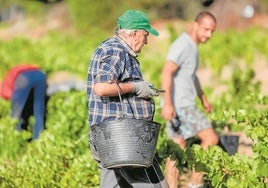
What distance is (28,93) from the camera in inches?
323

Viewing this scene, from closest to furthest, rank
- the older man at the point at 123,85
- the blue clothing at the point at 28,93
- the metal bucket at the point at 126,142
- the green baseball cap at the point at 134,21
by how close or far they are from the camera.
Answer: the metal bucket at the point at 126,142, the older man at the point at 123,85, the green baseball cap at the point at 134,21, the blue clothing at the point at 28,93

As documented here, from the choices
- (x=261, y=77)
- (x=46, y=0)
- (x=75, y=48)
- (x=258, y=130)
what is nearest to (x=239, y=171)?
(x=258, y=130)

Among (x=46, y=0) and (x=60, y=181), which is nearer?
(x=60, y=181)

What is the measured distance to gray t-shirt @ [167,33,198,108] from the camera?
620 centimetres

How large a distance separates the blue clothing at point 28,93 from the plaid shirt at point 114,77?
13.0 feet

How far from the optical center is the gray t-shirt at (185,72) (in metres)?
6.20

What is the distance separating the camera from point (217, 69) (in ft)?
55.2

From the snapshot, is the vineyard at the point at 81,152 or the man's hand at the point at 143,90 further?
the vineyard at the point at 81,152

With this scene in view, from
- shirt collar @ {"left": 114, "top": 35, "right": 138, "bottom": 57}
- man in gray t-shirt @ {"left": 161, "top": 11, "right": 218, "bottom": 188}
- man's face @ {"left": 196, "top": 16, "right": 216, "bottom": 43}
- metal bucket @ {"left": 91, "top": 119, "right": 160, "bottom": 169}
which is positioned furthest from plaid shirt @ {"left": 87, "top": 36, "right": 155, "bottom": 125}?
man's face @ {"left": 196, "top": 16, "right": 216, "bottom": 43}

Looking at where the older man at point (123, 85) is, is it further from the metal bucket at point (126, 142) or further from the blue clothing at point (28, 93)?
the blue clothing at point (28, 93)

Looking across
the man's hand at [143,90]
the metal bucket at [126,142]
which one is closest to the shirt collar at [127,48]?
the man's hand at [143,90]

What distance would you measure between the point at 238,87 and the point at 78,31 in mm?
30530

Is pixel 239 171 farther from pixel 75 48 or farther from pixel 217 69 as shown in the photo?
pixel 75 48

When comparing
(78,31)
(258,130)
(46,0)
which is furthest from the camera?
(46,0)
